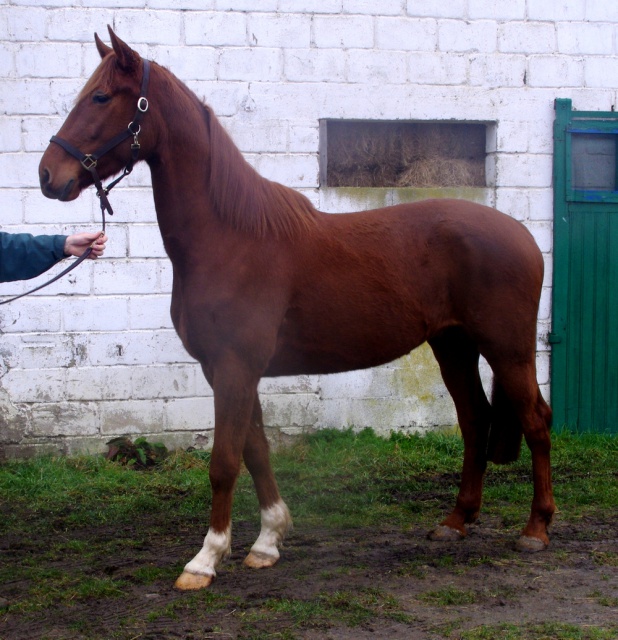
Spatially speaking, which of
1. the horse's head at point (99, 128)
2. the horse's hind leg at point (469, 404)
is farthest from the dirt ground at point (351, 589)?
the horse's head at point (99, 128)

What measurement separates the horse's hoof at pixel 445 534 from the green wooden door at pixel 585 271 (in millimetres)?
2398

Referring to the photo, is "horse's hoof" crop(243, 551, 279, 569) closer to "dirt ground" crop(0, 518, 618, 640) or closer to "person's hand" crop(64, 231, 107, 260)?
"dirt ground" crop(0, 518, 618, 640)

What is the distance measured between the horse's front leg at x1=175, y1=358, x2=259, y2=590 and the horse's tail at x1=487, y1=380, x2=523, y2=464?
4.73ft

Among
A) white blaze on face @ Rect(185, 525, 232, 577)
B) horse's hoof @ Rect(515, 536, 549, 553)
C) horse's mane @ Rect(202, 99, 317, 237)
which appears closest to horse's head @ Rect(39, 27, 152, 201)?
horse's mane @ Rect(202, 99, 317, 237)

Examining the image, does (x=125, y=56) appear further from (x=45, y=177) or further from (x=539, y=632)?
(x=539, y=632)

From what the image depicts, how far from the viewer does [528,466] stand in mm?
5531

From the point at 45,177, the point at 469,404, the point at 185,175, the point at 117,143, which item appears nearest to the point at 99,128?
the point at 117,143

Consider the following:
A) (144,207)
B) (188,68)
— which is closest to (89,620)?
(144,207)

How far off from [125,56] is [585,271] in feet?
13.6

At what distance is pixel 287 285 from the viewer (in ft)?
12.1

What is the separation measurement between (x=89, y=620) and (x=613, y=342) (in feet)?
15.3

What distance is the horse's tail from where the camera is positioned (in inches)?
165

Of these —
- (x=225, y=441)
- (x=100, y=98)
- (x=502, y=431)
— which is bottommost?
(x=502, y=431)

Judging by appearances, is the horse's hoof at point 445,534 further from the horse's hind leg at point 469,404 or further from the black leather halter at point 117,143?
the black leather halter at point 117,143
